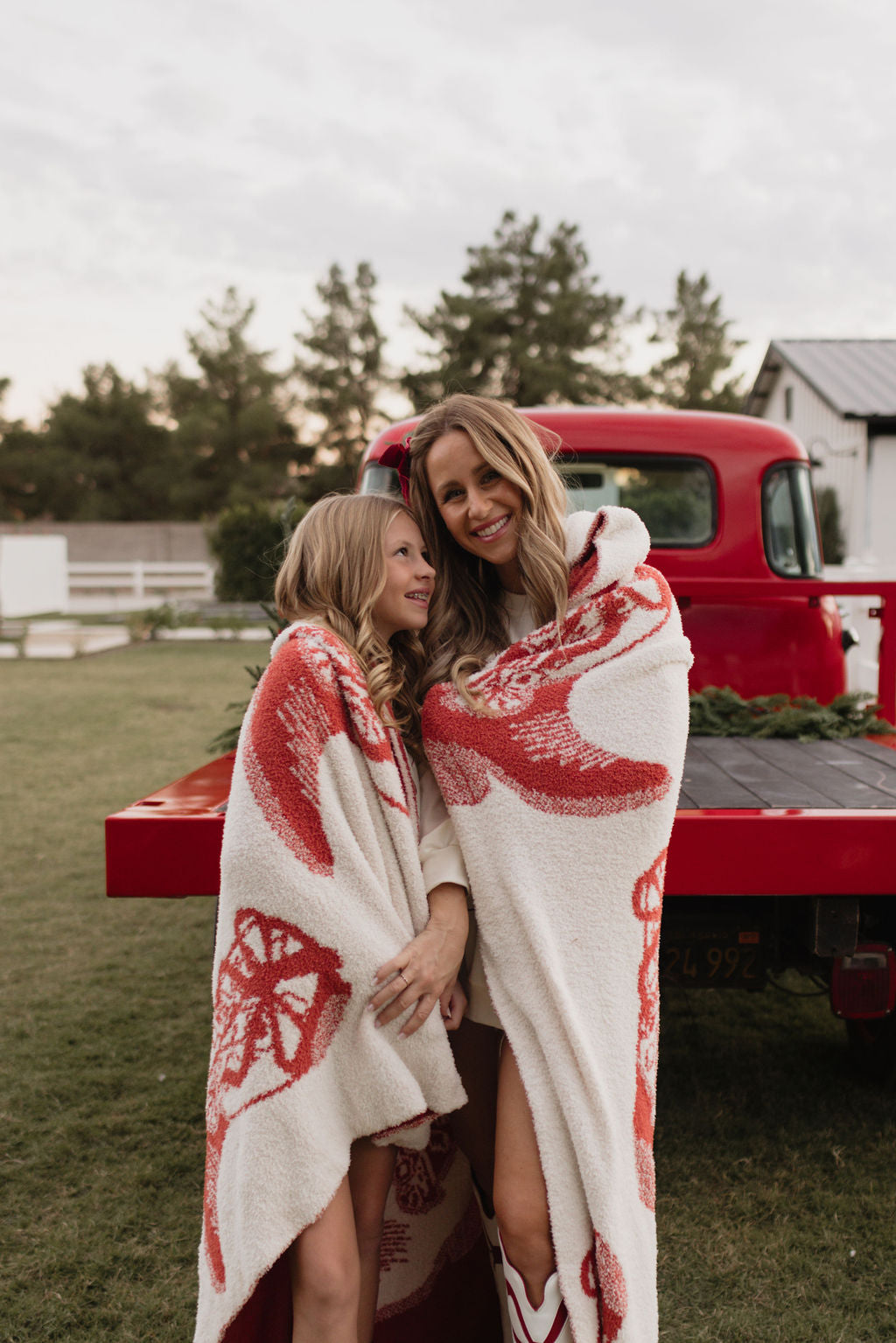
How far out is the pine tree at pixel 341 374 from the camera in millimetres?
40406

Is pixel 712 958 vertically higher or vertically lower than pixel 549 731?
lower

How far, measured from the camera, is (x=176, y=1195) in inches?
107

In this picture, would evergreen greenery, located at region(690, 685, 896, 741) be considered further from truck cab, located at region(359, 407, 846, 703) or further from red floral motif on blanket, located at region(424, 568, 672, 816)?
red floral motif on blanket, located at region(424, 568, 672, 816)

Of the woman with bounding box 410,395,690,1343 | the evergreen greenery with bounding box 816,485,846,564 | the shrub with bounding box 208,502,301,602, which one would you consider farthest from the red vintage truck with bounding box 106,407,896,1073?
the shrub with bounding box 208,502,301,602

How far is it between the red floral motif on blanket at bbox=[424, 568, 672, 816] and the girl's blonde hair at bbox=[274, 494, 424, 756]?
0.10 metres

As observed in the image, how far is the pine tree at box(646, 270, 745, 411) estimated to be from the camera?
4200 cm

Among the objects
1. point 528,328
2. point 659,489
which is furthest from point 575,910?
point 528,328

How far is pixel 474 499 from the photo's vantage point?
6.13ft

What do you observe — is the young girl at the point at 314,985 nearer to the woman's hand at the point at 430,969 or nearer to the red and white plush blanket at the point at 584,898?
the woman's hand at the point at 430,969

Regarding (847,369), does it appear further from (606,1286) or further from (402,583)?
(606,1286)

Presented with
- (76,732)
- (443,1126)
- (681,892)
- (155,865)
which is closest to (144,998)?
(155,865)

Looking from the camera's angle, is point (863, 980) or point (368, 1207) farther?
point (863, 980)

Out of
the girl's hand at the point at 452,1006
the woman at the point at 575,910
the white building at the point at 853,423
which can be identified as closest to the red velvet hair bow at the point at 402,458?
the woman at the point at 575,910

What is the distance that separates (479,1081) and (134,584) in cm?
2388
